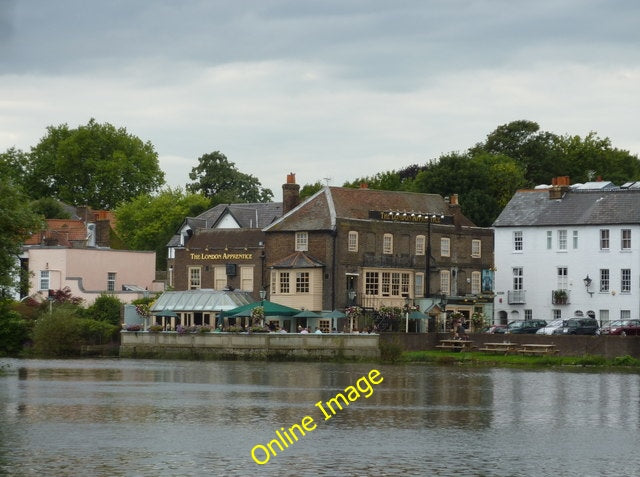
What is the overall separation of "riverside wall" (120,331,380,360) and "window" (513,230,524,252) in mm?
19210

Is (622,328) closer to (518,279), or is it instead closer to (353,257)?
(518,279)

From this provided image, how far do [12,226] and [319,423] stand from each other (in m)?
15.4

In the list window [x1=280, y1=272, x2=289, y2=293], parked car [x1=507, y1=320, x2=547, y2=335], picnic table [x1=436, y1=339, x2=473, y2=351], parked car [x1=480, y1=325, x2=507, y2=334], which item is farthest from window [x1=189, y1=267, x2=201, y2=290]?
parked car [x1=507, y1=320, x2=547, y2=335]

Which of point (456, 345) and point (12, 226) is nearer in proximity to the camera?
point (12, 226)

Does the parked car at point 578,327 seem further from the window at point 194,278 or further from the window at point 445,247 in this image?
the window at point 194,278

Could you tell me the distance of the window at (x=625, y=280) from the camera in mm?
104500

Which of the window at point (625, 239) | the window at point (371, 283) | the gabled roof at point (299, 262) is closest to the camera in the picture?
the window at point (625, 239)

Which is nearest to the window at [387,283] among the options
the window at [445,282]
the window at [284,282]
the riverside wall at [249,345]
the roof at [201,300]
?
the window at [445,282]

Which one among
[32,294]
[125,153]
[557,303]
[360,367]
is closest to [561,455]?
[360,367]

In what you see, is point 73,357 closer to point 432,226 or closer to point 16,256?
point 432,226

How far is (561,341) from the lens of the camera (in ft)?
303

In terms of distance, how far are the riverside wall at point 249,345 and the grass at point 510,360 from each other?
3063mm

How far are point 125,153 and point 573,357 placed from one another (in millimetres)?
102897

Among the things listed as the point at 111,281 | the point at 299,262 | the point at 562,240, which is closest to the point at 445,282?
the point at 562,240
